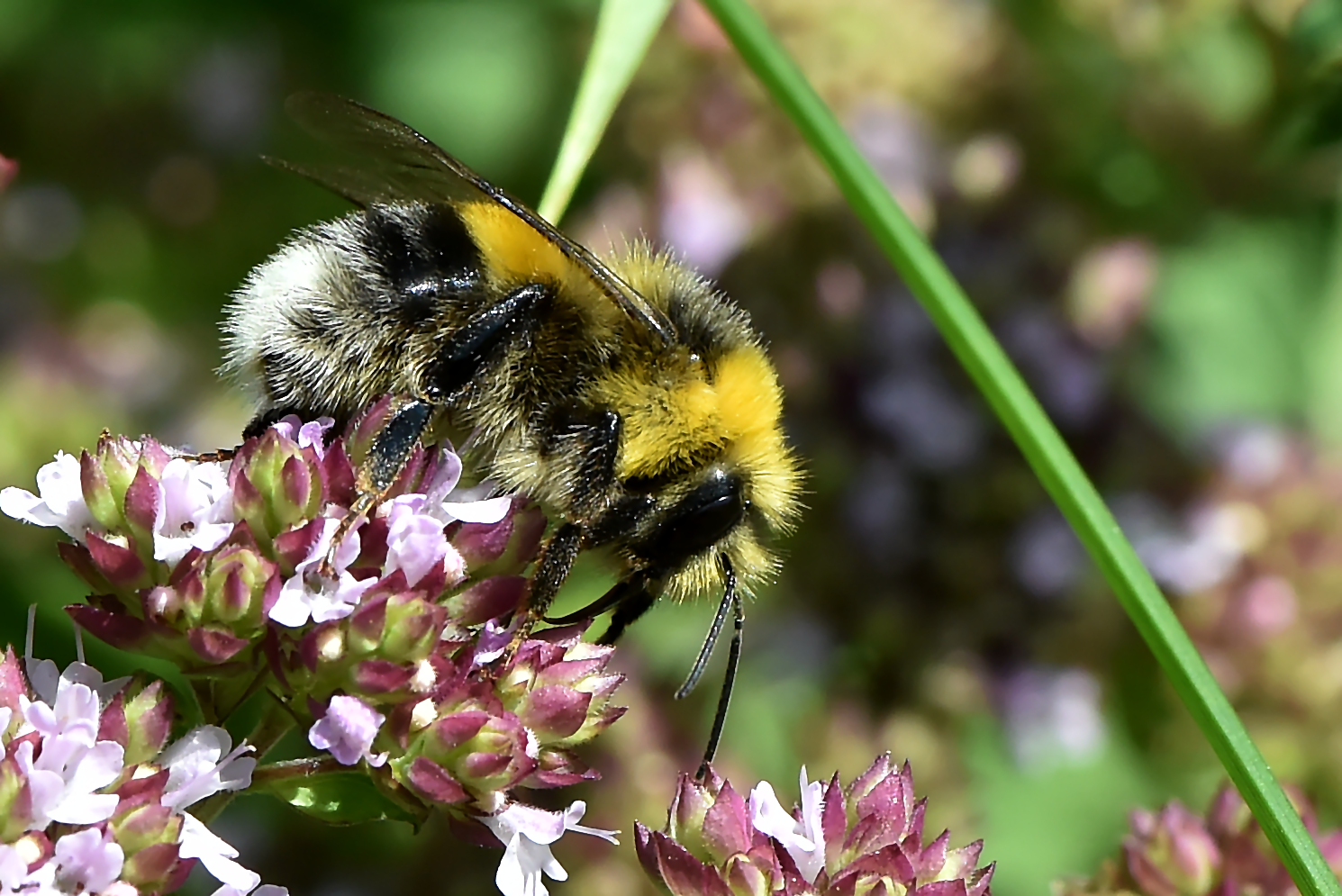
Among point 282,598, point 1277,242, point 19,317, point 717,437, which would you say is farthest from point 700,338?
point 19,317

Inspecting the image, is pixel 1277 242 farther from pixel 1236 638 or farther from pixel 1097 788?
pixel 1097 788

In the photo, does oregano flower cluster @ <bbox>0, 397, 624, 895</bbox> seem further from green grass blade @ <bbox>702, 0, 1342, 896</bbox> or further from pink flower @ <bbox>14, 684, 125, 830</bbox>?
Answer: green grass blade @ <bbox>702, 0, 1342, 896</bbox>

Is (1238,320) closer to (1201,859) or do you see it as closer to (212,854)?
(1201,859)

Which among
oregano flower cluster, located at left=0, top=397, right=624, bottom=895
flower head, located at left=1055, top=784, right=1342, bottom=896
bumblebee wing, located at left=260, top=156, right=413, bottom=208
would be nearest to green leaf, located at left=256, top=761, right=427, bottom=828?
oregano flower cluster, located at left=0, top=397, right=624, bottom=895

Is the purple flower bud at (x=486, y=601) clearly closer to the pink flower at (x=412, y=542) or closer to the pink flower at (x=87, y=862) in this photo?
the pink flower at (x=412, y=542)

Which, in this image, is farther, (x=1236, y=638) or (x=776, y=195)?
(x=776, y=195)
